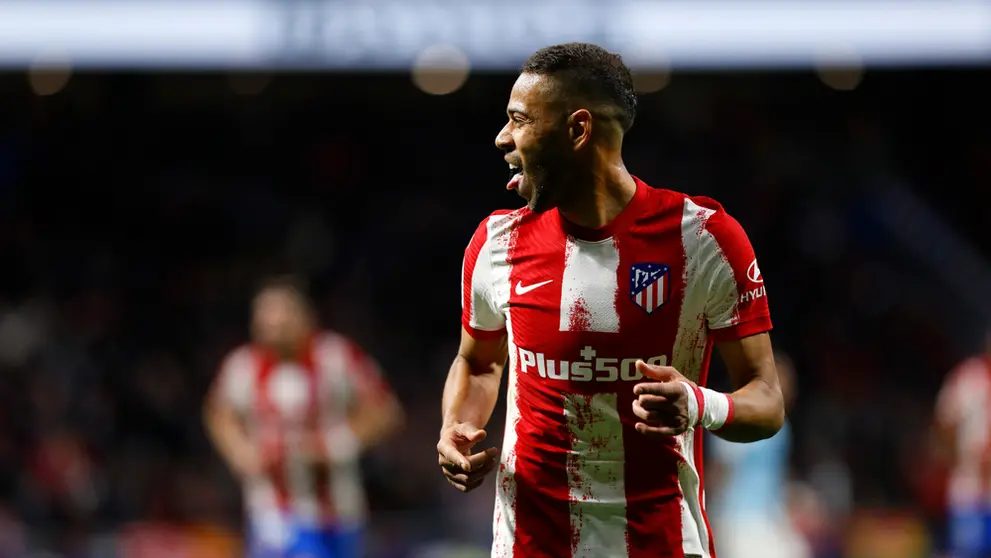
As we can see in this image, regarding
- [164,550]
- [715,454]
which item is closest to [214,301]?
[164,550]

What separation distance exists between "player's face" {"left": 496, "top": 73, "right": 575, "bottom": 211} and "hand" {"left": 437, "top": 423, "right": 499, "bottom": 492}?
2.02 ft

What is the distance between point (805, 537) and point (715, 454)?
133 centimetres

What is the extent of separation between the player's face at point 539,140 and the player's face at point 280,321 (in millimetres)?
4617

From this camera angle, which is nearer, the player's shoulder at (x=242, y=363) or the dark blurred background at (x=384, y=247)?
the player's shoulder at (x=242, y=363)

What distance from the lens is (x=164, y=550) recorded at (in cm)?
973

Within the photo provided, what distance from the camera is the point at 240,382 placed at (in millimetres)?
7875

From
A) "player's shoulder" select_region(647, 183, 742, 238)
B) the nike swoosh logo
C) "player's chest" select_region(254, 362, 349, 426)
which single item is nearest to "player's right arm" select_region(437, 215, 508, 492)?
the nike swoosh logo

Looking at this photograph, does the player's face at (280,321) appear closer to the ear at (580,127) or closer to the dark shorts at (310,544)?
the dark shorts at (310,544)

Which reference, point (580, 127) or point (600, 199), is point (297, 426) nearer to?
point (600, 199)

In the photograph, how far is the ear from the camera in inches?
125

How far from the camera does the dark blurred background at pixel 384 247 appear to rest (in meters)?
11.8

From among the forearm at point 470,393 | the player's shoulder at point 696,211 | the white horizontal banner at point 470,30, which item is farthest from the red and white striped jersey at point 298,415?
the player's shoulder at point 696,211

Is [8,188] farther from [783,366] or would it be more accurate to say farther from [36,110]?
[783,366]

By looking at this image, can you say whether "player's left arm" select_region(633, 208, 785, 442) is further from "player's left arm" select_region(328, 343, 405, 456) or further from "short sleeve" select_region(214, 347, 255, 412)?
"short sleeve" select_region(214, 347, 255, 412)
